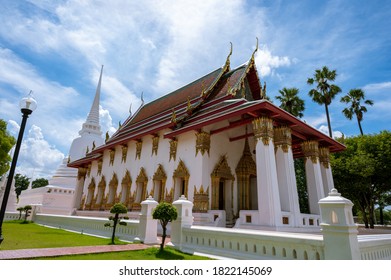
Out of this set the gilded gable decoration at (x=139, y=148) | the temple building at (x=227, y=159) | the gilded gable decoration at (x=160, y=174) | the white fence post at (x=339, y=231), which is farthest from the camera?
the gilded gable decoration at (x=139, y=148)

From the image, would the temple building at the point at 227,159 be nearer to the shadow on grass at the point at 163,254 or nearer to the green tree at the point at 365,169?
the shadow on grass at the point at 163,254

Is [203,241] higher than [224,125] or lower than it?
lower

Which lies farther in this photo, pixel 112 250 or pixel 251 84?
pixel 251 84

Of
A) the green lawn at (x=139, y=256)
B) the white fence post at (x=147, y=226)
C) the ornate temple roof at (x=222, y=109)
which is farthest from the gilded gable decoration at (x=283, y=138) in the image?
the green lawn at (x=139, y=256)

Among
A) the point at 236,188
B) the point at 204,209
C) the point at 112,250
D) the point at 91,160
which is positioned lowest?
the point at 112,250

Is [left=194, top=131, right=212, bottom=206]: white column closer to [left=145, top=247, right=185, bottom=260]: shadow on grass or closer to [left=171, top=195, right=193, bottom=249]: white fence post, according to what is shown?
[left=171, top=195, right=193, bottom=249]: white fence post

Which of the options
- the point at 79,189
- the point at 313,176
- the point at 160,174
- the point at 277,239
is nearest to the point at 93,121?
the point at 79,189

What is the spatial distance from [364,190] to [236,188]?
1231 cm

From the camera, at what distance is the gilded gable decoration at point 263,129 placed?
10188 millimetres

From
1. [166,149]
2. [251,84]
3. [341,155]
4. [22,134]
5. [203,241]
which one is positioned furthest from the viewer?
[341,155]

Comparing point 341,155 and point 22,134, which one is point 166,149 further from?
point 341,155

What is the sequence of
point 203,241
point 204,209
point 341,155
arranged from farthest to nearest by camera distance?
point 341,155
point 204,209
point 203,241

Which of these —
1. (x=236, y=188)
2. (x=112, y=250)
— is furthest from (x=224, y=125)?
(x=112, y=250)

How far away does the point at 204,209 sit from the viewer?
11281mm
